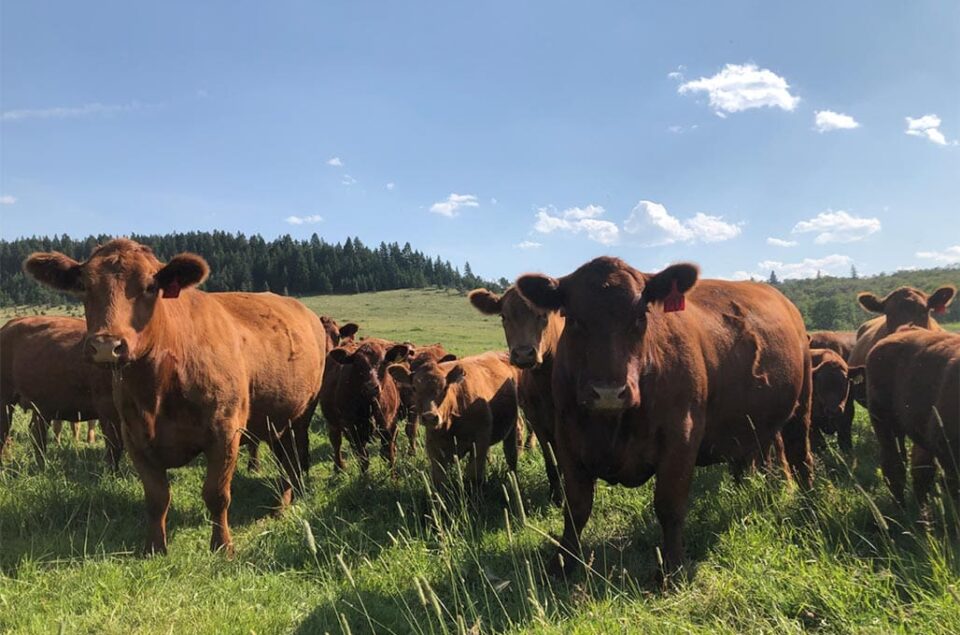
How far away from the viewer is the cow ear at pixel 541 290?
4410 millimetres

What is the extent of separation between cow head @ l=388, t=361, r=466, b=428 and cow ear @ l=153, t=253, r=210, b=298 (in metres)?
2.74

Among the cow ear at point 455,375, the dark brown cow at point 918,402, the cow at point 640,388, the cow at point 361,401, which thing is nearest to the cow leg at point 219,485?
the cow ear at point 455,375

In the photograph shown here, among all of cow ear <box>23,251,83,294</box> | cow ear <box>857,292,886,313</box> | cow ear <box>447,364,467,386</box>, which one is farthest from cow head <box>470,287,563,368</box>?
cow ear <box>857,292,886,313</box>

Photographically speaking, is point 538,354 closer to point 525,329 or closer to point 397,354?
point 525,329

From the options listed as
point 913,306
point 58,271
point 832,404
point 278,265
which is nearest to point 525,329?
point 58,271

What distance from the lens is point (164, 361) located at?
4961mm

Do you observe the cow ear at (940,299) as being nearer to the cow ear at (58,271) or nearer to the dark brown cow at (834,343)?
the dark brown cow at (834,343)

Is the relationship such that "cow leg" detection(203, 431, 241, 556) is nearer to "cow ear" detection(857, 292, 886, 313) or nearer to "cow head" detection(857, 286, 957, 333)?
"cow head" detection(857, 286, 957, 333)

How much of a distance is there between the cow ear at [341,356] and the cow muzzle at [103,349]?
464cm

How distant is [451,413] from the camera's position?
7.24 metres

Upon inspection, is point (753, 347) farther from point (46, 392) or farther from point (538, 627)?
point (46, 392)

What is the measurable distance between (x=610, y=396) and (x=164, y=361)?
3616 mm

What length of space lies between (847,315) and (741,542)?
64.9 metres

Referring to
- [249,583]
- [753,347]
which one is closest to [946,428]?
[753,347]
